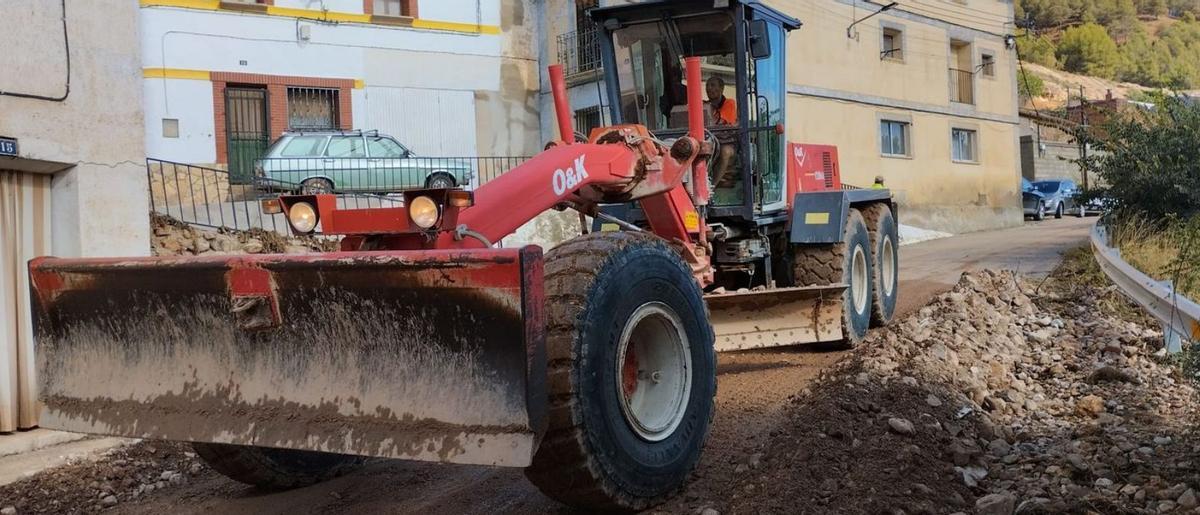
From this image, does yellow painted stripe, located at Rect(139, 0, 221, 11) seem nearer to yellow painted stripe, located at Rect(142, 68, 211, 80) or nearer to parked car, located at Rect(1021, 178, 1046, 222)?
yellow painted stripe, located at Rect(142, 68, 211, 80)

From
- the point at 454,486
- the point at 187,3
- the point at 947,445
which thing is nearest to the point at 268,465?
the point at 454,486

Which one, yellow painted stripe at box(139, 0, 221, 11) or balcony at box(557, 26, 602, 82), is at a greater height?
yellow painted stripe at box(139, 0, 221, 11)

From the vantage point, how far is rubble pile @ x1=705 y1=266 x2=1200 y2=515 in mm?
4082

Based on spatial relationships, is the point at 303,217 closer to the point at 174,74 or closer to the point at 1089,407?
the point at 1089,407

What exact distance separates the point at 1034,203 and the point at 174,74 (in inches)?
962

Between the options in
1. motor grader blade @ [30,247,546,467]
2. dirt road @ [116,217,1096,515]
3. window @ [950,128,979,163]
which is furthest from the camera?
window @ [950,128,979,163]

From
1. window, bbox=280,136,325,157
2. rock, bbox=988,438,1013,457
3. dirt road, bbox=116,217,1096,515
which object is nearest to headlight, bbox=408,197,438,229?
dirt road, bbox=116,217,1096,515

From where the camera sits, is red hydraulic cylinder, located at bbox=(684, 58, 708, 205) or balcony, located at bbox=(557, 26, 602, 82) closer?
red hydraulic cylinder, located at bbox=(684, 58, 708, 205)

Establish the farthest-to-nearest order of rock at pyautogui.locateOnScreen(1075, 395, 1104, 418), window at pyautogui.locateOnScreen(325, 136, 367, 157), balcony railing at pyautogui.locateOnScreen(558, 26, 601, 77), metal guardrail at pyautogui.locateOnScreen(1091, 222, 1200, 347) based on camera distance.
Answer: balcony railing at pyautogui.locateOnScreen(558, 26, 601, 77)
window at pyautogui.locateOnScreen(325, 136, 367, 157)
rock at pyautogui.locateOnScreen(1075, 395, 1104, 418)
metal guardrail at pyautogui.locateOnScreen(1091, 222, 1200, 347)

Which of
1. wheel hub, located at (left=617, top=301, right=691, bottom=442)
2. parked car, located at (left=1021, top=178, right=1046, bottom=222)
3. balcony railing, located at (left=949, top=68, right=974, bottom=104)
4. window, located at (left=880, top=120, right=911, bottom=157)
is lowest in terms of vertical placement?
wheel hub, located at (left=617, top=301, right=691, bottom=442)

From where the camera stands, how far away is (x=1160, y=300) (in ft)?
21.7

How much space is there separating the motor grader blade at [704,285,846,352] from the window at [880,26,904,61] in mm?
19057

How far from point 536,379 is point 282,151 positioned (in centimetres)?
1654

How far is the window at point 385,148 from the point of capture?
19500 mm
